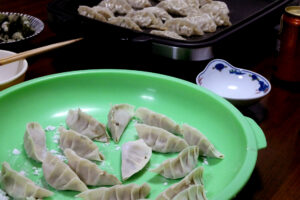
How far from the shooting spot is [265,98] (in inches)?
59.8

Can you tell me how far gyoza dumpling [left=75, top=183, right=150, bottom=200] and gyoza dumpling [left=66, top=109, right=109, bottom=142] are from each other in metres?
0.26

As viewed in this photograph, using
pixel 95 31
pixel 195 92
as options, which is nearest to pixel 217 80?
pixel 195 92

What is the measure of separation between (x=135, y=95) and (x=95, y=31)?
39 centimetres

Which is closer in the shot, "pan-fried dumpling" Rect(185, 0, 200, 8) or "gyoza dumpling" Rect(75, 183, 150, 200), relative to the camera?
"gyoza dumpling" Rect(75, 183, 150, 200)

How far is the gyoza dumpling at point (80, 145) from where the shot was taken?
1.08 meters

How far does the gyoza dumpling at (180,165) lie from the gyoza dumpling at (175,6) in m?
1.15

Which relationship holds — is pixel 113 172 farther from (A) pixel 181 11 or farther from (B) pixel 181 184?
(A) pixel 181 11

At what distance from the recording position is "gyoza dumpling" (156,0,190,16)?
201 centimetres

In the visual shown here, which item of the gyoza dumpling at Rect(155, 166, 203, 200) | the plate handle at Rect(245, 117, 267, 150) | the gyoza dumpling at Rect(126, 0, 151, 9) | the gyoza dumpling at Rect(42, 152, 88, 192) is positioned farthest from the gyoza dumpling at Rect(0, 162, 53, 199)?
the gyoza dumpling at Rect(126, 0, 151, 9)

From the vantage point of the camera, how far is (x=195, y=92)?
126cm

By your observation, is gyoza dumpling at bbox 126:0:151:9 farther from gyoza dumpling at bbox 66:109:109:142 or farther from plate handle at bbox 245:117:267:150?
plate handle at bbox 245:117:267:150

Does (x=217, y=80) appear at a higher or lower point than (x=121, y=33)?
lower

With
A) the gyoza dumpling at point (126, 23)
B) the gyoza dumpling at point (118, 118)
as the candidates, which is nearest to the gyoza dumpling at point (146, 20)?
the gyoza dumpling at point (126, 23)

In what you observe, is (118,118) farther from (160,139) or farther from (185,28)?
(185,28)
